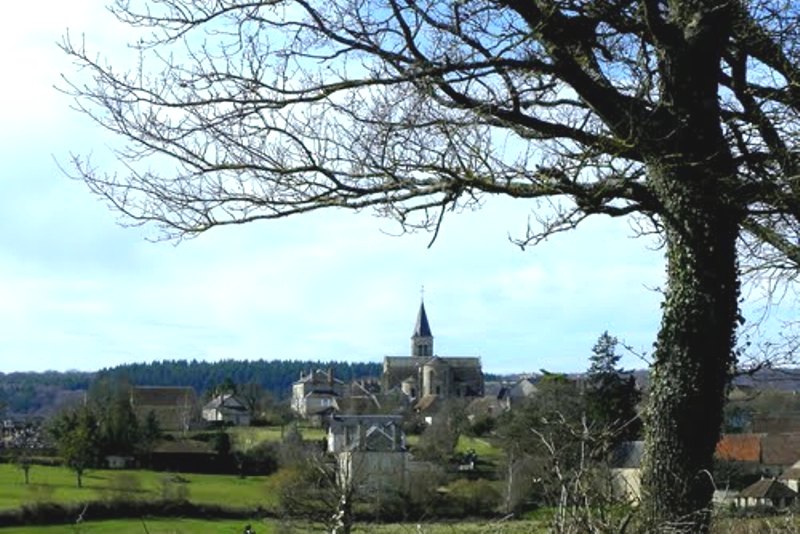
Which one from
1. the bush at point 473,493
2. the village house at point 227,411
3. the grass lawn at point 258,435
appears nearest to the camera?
the bush at point 473,493

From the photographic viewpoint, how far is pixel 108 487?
44.0m

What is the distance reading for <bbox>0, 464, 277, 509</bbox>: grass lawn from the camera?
39.2 metres

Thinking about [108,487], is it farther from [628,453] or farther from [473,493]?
[628,453]

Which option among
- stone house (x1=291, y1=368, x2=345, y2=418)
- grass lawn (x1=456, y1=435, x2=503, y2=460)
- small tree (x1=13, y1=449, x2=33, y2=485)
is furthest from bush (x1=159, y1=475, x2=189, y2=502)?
stone house (x1=291, y1=368, x2=345, y2=418)

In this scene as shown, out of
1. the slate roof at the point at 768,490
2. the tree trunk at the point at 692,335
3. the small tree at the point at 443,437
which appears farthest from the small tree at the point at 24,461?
the tree trunk at the point at 692,335

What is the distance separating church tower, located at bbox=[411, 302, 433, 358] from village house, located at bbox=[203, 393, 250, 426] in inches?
1213

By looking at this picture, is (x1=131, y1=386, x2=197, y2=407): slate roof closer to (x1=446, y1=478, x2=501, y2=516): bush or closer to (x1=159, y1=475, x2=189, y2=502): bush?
(x1=159, y1=475, x2=189, y2=502): bush

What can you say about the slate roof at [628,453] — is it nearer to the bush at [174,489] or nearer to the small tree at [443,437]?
the bush at [174,489]

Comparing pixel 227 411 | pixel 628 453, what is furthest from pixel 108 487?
pixel 227 411

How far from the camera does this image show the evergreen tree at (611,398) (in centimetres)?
562

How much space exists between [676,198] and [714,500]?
1.58m

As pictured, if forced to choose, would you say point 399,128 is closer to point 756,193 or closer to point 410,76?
point 410,76

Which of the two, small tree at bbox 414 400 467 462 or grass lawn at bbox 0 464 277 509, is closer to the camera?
grass lawn at bbox 0 464 277 509

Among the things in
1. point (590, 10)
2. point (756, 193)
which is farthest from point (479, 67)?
point (756, 193)
